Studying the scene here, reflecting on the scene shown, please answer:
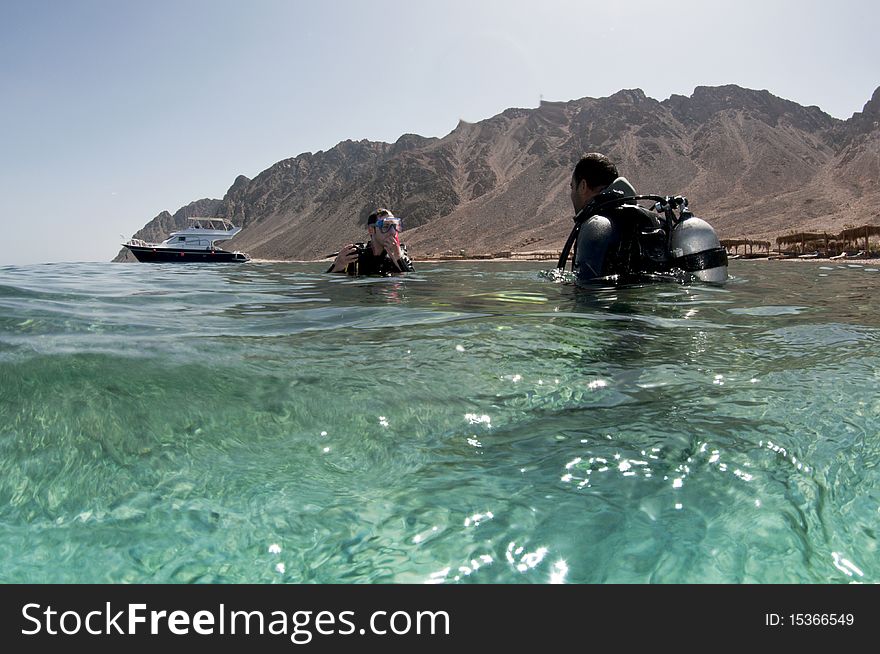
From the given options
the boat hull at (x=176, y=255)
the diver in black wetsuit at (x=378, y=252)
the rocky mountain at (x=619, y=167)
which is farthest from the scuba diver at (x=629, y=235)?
the rocky mountain at (x=619, y=167)

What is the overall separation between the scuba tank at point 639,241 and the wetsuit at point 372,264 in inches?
178

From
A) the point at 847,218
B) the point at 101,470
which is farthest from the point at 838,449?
the point at 847,218

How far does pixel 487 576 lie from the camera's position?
1479mm

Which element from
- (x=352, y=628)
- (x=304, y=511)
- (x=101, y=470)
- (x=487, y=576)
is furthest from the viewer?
(x=101, y=470)

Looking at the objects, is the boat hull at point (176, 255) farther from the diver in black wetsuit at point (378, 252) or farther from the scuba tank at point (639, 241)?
the scuba tank at point (639, 241)

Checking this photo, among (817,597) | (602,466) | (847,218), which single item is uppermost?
(847,218)

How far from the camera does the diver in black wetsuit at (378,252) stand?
1080 cm

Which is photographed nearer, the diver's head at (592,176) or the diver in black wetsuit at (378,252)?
the diver's head at (592,176)

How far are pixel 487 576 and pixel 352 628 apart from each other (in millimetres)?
361

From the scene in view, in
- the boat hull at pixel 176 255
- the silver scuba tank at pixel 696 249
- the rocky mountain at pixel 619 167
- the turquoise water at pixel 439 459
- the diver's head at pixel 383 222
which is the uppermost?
the rocky mountain at pixel 619 167

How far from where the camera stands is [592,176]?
7746 millimetres

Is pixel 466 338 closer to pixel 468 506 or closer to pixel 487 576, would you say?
pixel 468 506

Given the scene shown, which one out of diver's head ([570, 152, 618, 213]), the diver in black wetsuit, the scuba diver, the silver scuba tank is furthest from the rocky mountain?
diver's head ([570, 152, 618, 213])

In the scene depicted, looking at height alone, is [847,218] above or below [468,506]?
above
